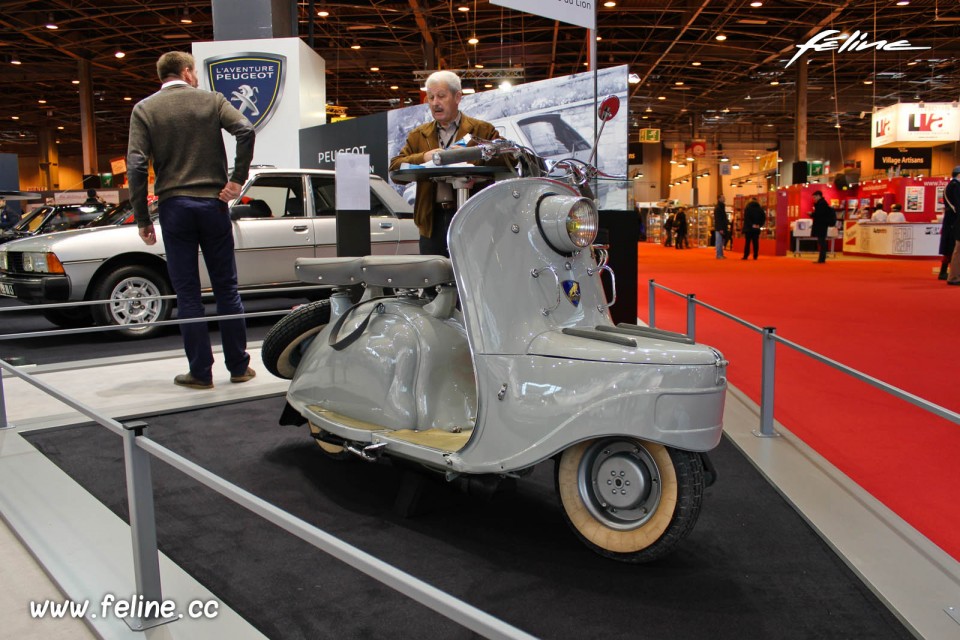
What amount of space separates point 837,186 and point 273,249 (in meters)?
20.6

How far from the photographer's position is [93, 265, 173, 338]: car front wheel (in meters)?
5.98

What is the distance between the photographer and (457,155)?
2.38 metres

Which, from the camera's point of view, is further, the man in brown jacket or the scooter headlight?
the man in brown jacket

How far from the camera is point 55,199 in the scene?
70.1 ft

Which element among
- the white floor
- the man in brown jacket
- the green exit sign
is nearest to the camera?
the white floor

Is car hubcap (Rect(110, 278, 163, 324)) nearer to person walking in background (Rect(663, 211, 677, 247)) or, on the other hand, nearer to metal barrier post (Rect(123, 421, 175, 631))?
metal barrier post (Rect(123, 421, 175, 631))

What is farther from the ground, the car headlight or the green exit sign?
the green exit sign

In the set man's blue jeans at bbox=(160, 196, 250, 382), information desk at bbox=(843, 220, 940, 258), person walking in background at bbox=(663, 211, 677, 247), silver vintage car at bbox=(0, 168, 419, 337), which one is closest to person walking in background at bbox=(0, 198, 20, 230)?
silver vintage car at bbox=(0, 168, 419, 337)

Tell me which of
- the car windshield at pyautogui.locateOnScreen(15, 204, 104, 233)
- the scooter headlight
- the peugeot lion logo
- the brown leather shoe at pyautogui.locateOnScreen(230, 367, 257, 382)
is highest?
the peugeot lion logo

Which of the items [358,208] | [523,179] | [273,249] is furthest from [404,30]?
[523,179]

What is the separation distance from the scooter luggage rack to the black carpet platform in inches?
28.6

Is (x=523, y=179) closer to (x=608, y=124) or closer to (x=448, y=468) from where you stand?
(x=448, y=468)

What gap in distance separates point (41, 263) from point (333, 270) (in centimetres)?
430

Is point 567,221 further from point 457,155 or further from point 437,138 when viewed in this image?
point 437,138
